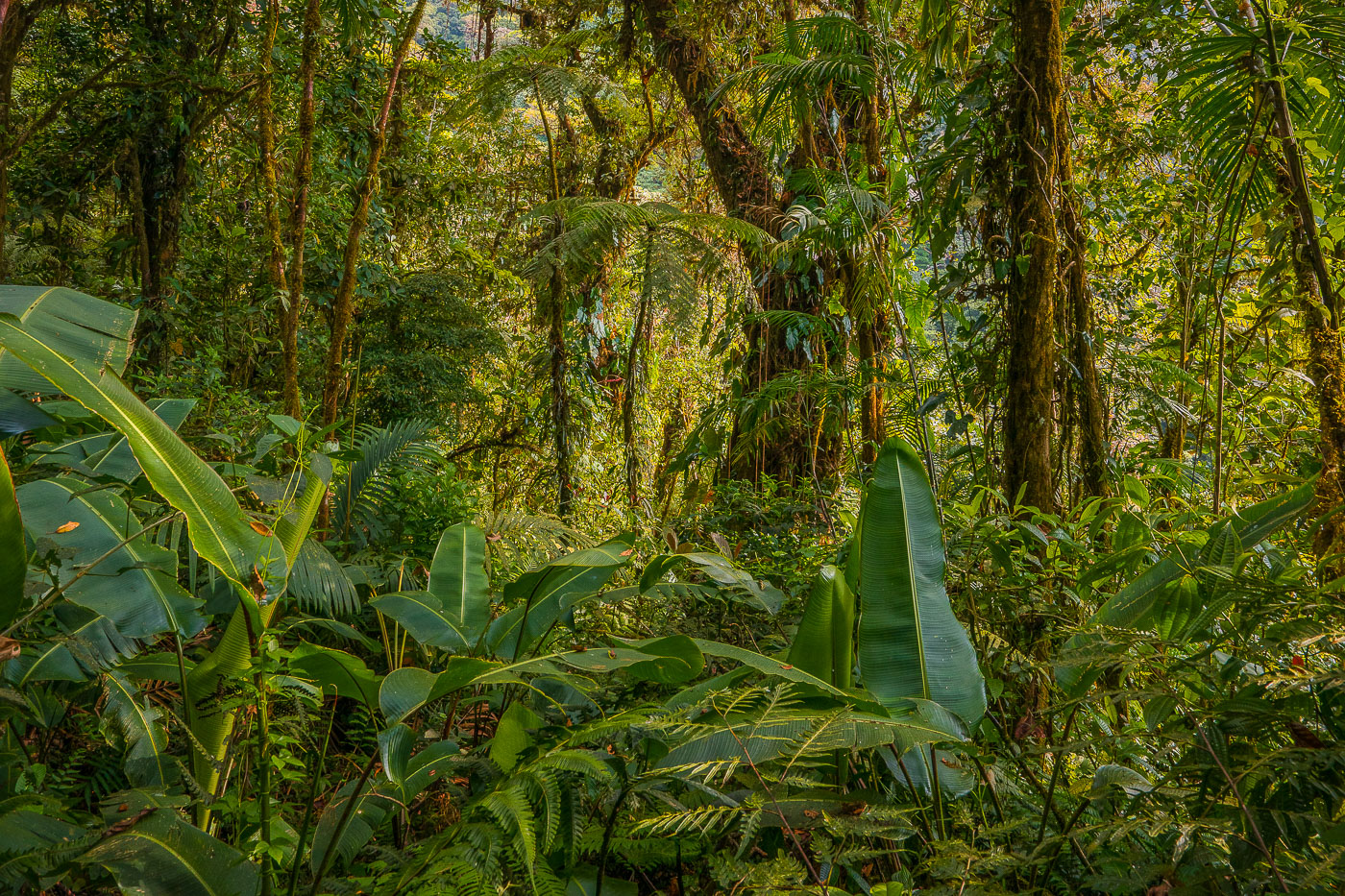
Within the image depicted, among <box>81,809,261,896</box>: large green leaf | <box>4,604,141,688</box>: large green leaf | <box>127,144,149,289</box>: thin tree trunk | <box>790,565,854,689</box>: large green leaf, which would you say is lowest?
<box>81,809,261,896</box>: large green leaf

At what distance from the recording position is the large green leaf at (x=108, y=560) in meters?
1.47

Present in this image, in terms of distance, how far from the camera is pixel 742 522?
13.5 ft

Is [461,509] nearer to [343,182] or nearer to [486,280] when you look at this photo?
[343,182]

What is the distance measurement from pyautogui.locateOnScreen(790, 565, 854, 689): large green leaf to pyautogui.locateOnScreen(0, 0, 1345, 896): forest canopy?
12mm

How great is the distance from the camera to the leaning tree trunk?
7.42 feet

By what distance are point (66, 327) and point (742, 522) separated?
10.0ft

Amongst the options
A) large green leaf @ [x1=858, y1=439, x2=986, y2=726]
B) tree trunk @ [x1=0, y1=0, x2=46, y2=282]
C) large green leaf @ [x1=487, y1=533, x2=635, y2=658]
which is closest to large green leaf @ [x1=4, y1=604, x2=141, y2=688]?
large green leaf @ [x1=487, y1=533, x2=635, y2=658]

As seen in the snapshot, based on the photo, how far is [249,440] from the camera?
3.32 meters

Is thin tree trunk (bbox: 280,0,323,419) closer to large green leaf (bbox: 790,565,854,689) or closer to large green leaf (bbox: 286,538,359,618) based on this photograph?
large green leaf (bbox: 286,538,359,618)

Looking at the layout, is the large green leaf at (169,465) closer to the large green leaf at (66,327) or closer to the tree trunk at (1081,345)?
the large green leaf at (66,327)

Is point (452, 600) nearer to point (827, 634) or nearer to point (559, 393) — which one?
point (827, 634)

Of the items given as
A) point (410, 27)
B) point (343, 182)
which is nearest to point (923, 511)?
point (410, 27)

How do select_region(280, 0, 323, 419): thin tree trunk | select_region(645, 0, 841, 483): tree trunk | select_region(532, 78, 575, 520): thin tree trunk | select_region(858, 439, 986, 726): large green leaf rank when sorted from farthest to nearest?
select_region(532, 78, 575, 520): thin tree trunk, select_region(645, 0, 841, 483): tree trunk, select_region(280, 0, 323, 419): thin tree trunk, select_region(858, 439, 986, 726): large green leaf

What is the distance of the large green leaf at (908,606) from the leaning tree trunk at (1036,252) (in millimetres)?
913
